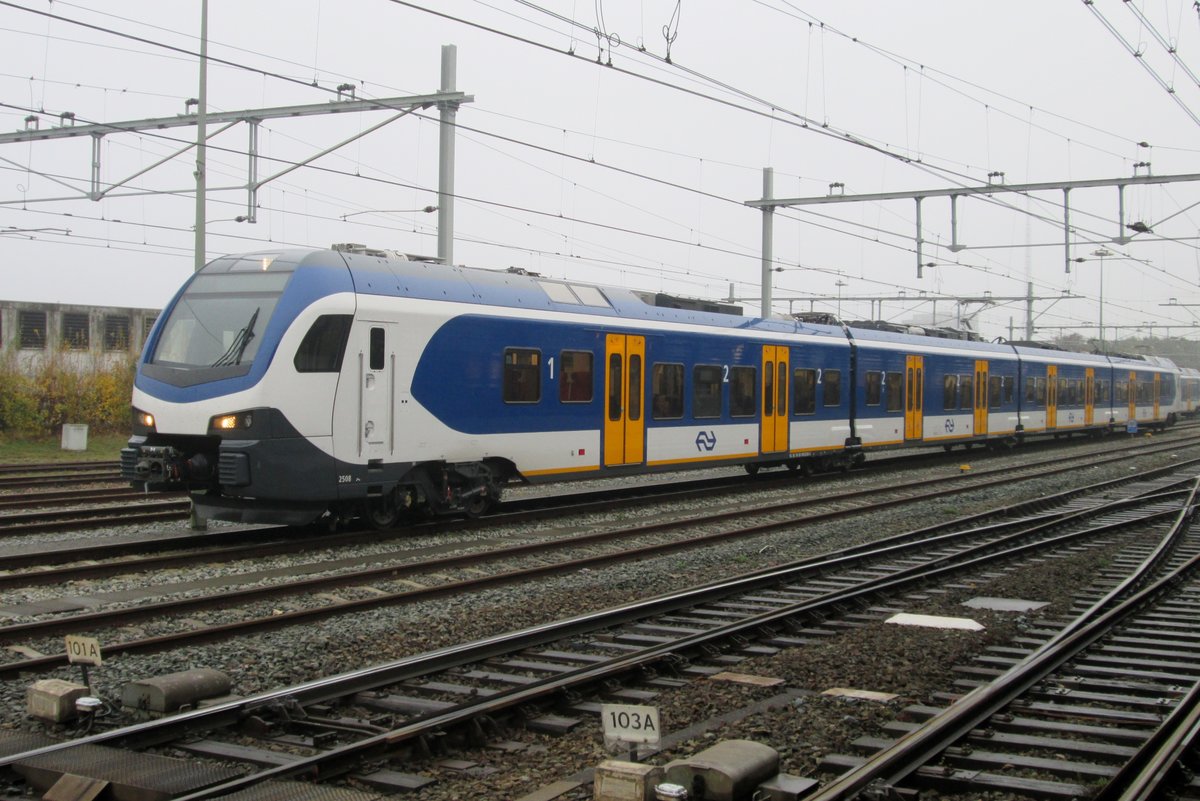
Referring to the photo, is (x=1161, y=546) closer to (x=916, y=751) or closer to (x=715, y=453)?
(x=715, y=453)

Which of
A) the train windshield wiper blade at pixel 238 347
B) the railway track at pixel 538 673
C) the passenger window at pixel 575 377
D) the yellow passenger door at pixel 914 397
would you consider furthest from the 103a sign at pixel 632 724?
the yellow passenger door at pixel 914 397

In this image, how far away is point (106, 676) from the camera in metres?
6.95

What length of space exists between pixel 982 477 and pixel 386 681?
18.9 meters

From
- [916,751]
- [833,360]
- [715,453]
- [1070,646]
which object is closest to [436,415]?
[715,453]

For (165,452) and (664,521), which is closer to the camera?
(165,452)

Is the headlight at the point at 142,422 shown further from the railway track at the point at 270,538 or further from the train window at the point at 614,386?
the train window at the point at 614,386

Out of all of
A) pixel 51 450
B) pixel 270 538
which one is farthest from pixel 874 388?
pixel 51 450

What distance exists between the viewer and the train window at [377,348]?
12719 mm

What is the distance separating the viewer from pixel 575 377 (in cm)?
1573

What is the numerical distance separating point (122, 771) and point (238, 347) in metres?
7.55

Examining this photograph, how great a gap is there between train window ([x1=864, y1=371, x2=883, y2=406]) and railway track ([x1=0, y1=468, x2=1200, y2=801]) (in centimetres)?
1146

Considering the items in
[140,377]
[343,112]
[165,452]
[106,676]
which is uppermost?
[343,112]

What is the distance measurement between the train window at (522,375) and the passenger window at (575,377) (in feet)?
1.61

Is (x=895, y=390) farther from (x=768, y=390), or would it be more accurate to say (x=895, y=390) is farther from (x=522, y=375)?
(x=522, y=375)
